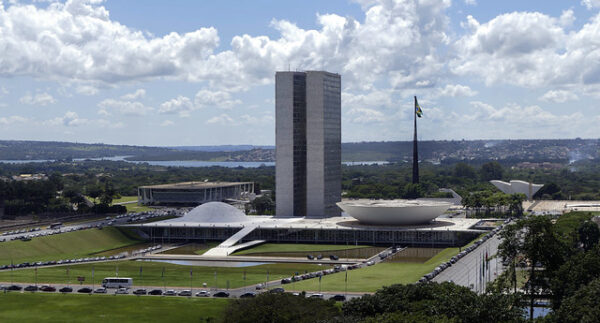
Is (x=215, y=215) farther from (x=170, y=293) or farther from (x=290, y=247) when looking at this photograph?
(x=170, y=293)

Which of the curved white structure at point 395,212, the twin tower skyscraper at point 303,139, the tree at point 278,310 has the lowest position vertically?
the tree at point 278,310

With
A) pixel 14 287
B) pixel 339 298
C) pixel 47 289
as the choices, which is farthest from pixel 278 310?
pixel 14 287

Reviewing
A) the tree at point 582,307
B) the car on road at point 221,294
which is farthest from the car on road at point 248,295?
the tree at point 582,307

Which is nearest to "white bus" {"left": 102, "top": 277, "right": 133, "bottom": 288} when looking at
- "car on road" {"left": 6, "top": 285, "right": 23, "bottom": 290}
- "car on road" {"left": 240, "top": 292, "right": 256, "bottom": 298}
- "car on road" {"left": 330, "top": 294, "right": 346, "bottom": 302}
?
"car on road" {"left": 6, "top": 285, "right": 23, "bottom": 290}

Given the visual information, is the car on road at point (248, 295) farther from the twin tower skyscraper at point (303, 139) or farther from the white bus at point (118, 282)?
the twin tower skyscraper at point (303, 139)

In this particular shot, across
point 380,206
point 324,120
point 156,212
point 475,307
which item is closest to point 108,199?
point 156,212

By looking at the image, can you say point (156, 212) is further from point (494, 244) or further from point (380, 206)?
point (494, 244)
